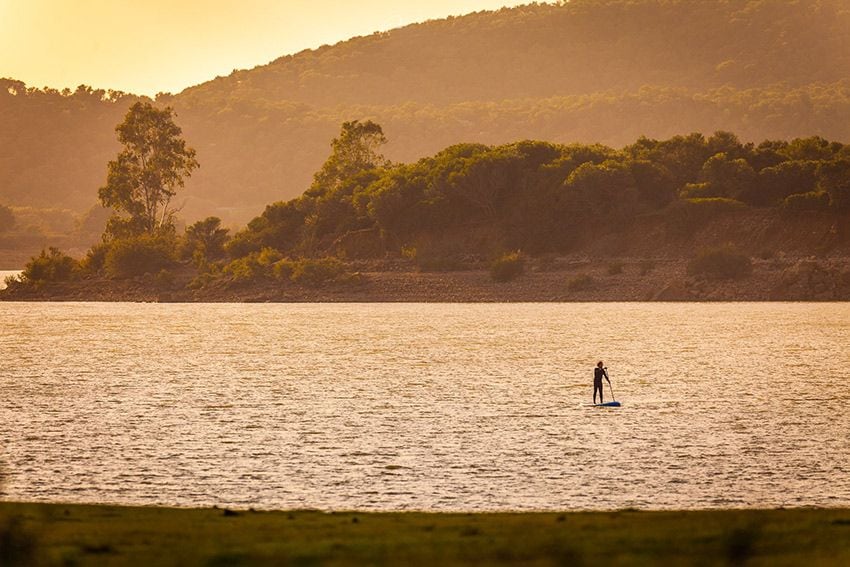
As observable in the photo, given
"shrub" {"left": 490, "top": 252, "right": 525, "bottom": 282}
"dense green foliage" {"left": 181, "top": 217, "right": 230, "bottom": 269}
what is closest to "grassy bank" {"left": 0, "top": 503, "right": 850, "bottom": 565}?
"shrub" {"left": 490, "top": 252, "right": 525, "bottom": 282}

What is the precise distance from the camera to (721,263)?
Answer: 15850 cm

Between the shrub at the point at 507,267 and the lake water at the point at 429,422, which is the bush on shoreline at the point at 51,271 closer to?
the shrub at the point at 507,267

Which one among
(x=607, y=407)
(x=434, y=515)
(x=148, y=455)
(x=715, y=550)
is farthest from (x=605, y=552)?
(x=607, y=407)

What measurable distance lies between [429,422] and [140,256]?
14887 centimetres

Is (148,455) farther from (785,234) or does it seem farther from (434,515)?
(785,234)

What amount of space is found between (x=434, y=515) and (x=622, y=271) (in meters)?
145

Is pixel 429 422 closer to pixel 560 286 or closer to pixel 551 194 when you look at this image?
pixel 560 286

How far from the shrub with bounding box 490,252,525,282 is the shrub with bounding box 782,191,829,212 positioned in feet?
110

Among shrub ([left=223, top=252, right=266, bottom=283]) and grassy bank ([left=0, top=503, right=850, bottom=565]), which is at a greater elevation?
shrub ([left=223, top=252, right=266, bottom=283])

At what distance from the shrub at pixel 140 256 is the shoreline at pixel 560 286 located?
1974 mm

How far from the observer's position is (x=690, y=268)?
6344 inches

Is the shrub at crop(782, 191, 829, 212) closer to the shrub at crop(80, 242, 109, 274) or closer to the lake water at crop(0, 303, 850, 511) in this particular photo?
the lake water at crop(0, 303, 850, 511)

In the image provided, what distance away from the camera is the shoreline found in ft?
517

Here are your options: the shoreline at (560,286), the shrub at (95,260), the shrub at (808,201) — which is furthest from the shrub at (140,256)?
the shrub at (808,201)
